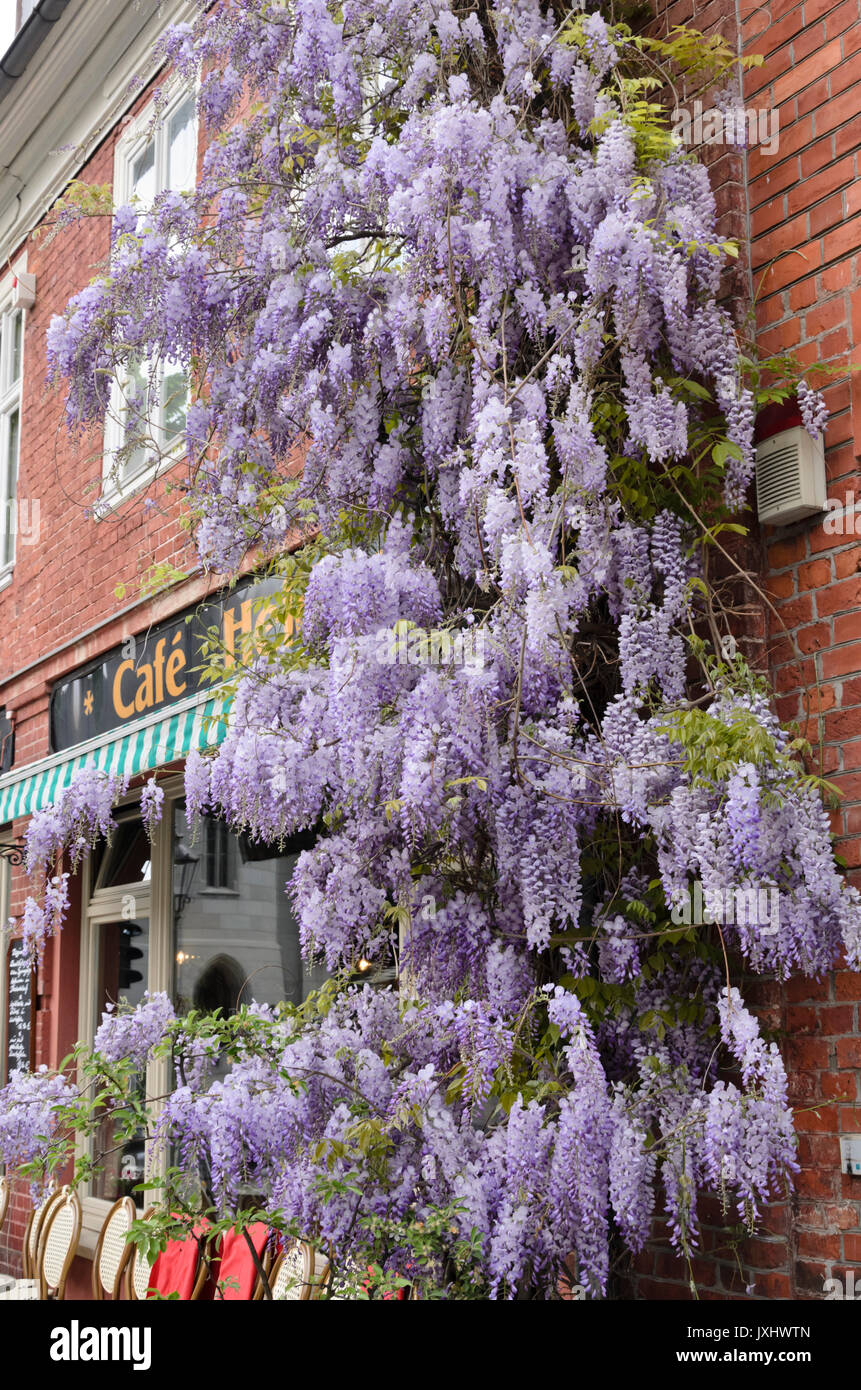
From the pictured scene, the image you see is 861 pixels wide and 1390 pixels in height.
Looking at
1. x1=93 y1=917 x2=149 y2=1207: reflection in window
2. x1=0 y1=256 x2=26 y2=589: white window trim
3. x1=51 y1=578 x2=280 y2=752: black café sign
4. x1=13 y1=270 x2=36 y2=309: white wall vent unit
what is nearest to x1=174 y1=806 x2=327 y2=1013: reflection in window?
x1=93 y1=917 x2=149 y2=1207: reflection in window

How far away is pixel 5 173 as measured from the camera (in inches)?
342

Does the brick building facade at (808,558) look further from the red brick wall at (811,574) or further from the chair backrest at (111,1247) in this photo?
the chair backrest at (111,1247)

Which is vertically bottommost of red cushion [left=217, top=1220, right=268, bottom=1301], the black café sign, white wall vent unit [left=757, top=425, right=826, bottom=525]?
red cushion [left=217, top=1220, right=268, bottom=1301]

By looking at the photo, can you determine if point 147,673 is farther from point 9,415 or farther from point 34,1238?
point 9,415

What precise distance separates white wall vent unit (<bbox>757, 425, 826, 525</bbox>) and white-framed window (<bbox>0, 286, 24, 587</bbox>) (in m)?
6.89

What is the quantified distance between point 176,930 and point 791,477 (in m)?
4.42

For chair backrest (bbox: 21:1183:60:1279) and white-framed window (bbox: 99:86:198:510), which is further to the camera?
white-framed window (bbox: 99:86:198:510)

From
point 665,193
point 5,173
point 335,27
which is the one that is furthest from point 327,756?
point 5,173

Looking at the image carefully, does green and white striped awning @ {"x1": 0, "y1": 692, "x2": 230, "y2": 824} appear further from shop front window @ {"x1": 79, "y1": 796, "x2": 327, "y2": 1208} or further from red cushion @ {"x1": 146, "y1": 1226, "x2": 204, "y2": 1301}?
red cushion @ {"x1": 146, "y1": 1226, "x2": 204, "y2": 1301}

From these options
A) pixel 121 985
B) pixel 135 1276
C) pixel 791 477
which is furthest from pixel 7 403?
pixel 791 477

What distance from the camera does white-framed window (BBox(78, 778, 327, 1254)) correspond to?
551 centimetres

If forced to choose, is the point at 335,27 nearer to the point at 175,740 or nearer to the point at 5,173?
the point at 175,740

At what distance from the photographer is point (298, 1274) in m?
4.10
